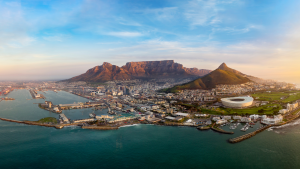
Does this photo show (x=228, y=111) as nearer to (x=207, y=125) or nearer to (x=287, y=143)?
(x=207, y=125)

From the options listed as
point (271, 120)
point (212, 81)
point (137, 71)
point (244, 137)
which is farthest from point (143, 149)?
point (137, 71)

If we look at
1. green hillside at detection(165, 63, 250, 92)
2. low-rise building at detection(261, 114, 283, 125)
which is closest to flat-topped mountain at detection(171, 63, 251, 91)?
green hillside at detection(165, 63, 250, 92)

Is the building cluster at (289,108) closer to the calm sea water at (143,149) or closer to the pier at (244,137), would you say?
the calm sea water at (143,149)

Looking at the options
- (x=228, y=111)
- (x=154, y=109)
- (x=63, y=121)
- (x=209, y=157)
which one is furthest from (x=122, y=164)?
(x=228, y=111)

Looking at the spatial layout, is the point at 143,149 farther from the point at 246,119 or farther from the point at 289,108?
the point at 289,108

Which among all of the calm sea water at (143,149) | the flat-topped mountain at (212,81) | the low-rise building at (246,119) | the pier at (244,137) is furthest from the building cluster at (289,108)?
the flat-topped mountain at (212,81)

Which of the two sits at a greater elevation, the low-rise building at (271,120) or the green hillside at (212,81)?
the green hillside at (212,81)
